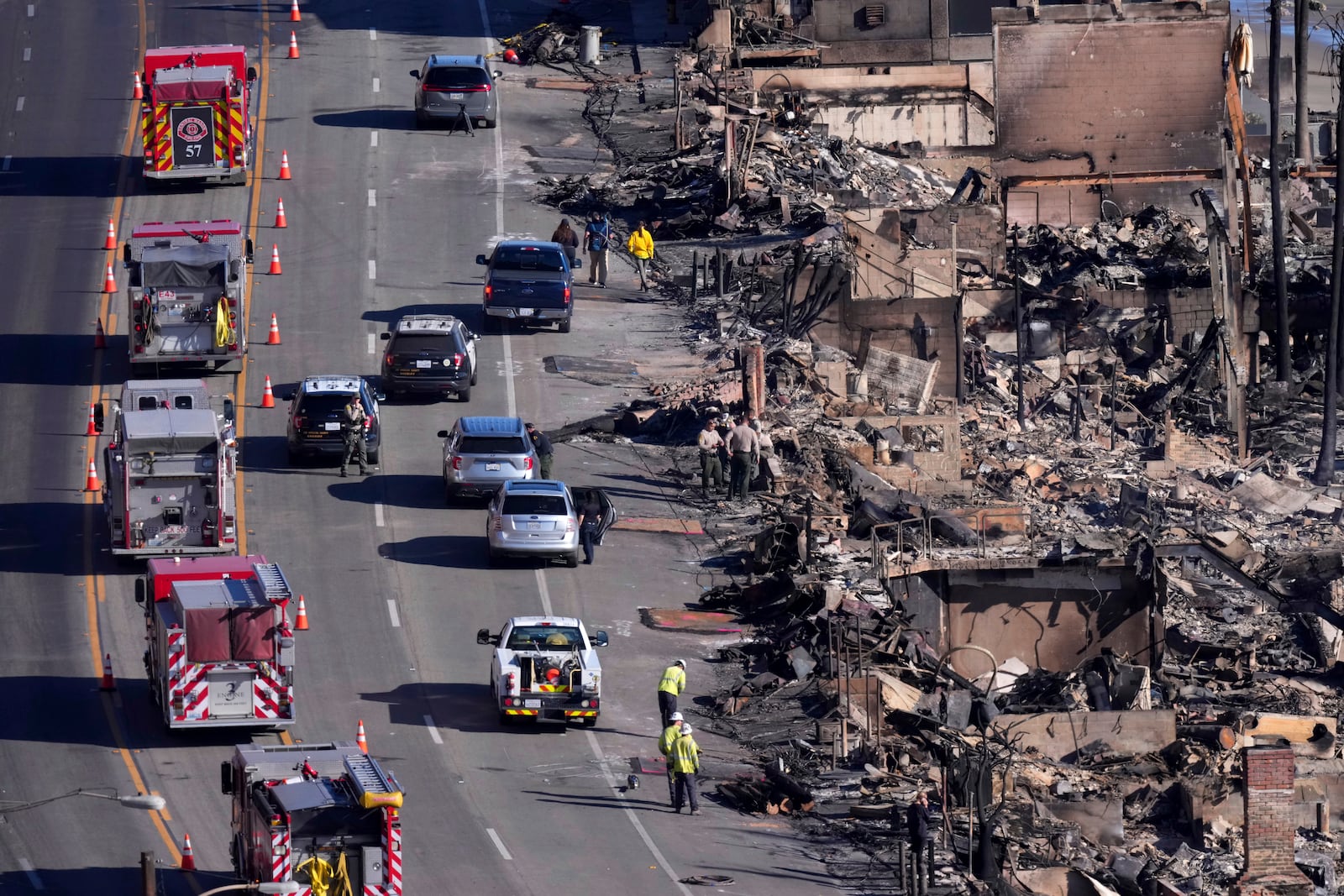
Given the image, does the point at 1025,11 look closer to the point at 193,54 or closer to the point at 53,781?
the point at 193,54

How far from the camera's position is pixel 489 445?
47.7 m

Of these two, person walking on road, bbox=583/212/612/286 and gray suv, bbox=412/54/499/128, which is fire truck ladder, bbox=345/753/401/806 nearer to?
person walking on road, bbox=583/212/612/286

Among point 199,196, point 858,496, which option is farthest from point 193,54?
point 858,496

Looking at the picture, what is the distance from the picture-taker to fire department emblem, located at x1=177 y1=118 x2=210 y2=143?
64.1 metres

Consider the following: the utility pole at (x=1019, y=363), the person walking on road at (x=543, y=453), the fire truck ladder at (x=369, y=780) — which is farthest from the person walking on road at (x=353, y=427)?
the fire truck ladder at (x=369, y=780)

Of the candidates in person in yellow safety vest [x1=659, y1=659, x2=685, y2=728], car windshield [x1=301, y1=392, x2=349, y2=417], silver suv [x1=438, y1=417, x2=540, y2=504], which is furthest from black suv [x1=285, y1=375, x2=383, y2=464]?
person in yellow safety vest [x1=659, y1=659, x2=685, y2=728]

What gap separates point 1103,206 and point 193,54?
2923 cm

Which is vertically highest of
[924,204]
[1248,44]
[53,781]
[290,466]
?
[1248,44]

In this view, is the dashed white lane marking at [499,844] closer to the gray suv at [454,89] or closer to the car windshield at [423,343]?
the car windshield at [423,343]

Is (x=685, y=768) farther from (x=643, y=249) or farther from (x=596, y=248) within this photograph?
Result: (x=643, y=249)

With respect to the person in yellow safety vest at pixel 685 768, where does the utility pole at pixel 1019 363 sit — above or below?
above

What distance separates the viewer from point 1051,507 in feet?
176

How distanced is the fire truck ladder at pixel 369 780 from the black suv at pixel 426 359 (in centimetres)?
2373

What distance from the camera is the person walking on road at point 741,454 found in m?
49.1
